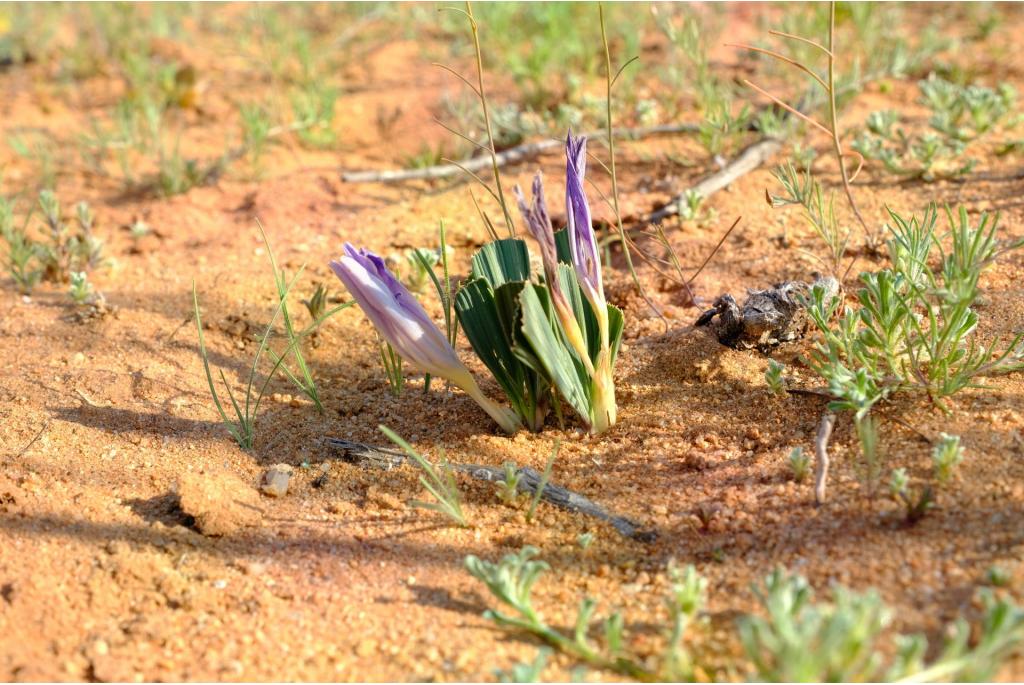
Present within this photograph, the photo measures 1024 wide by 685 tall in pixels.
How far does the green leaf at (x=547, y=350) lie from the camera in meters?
2.30

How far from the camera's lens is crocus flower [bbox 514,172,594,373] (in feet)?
7.31

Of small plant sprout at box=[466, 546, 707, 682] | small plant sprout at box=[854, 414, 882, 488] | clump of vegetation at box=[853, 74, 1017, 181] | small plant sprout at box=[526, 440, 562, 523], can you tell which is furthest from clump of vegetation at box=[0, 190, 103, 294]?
clump of vegetation at box=[853, 74, 1017, 181]

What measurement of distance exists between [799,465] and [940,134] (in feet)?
7.94

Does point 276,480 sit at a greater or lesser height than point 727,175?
lesser

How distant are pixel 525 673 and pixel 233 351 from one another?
5.94 feet

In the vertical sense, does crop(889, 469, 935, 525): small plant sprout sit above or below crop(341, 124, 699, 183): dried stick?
below

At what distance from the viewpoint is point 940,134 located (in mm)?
4070

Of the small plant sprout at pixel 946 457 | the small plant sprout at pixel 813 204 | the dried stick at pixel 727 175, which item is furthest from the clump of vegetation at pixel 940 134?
the small plant sprout at pixel 946 457

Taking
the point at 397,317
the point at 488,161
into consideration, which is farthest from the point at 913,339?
the point at 488,161

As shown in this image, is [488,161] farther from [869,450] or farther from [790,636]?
[790,636]

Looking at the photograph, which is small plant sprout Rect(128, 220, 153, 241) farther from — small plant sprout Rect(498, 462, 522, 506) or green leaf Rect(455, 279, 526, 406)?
small plant sprout Rect(498, 462, 522, 506)

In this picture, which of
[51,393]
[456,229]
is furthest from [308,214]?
[51,393]

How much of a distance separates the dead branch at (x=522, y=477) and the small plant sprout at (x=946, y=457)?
2.10ft

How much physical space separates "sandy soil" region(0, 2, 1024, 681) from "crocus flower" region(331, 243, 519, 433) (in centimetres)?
22
